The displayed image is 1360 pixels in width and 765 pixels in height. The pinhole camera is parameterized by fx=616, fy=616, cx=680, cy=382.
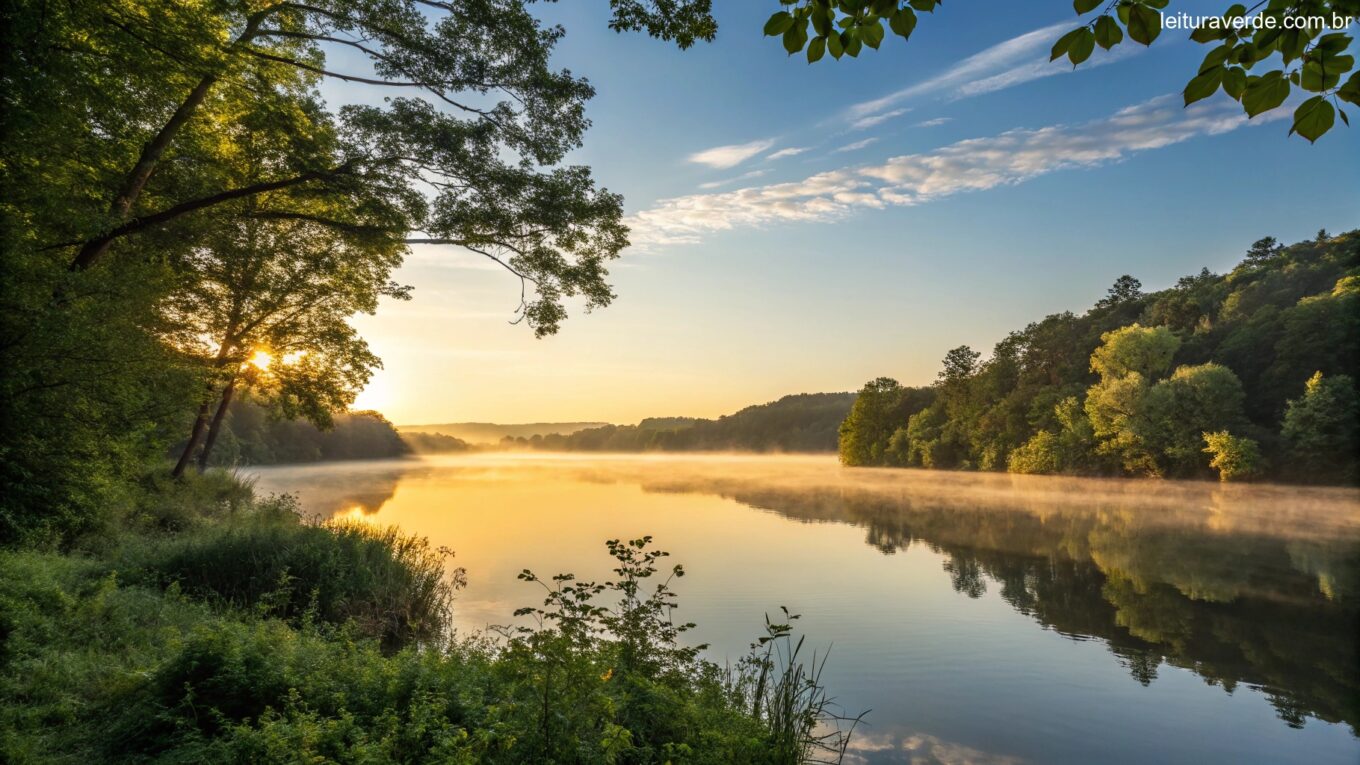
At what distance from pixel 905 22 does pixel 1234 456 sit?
57.4 m

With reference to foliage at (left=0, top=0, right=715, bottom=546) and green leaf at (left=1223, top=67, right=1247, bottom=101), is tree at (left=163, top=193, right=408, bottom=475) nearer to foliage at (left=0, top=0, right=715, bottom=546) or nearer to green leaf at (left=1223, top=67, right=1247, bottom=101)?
foliage at (left=0, top=0, right=715, bottom=546)

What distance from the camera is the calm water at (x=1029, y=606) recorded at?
29.3 feet

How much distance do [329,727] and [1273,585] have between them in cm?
2358

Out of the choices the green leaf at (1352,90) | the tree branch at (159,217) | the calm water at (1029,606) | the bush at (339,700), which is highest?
the tree branch at (159,217)

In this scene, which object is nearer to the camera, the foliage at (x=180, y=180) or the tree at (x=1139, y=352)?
the foliage at (x=180, y=180)

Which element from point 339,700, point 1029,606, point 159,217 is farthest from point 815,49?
point 1029,606

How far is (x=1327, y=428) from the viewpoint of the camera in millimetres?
41969

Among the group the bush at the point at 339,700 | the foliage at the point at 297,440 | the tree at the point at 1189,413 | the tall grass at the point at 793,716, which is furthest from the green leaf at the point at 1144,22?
the tree at the point at 1189,413

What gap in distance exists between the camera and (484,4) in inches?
428

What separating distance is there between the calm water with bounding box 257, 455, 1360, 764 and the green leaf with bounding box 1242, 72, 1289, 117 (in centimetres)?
792

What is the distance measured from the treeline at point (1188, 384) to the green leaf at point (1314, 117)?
2211 inches

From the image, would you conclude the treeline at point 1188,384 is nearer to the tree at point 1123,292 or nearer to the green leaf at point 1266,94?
the tree at point 1123,292

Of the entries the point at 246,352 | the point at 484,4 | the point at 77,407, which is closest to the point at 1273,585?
the point at 484,4

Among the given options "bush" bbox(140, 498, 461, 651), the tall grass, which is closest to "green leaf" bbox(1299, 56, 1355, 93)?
the tall grass
